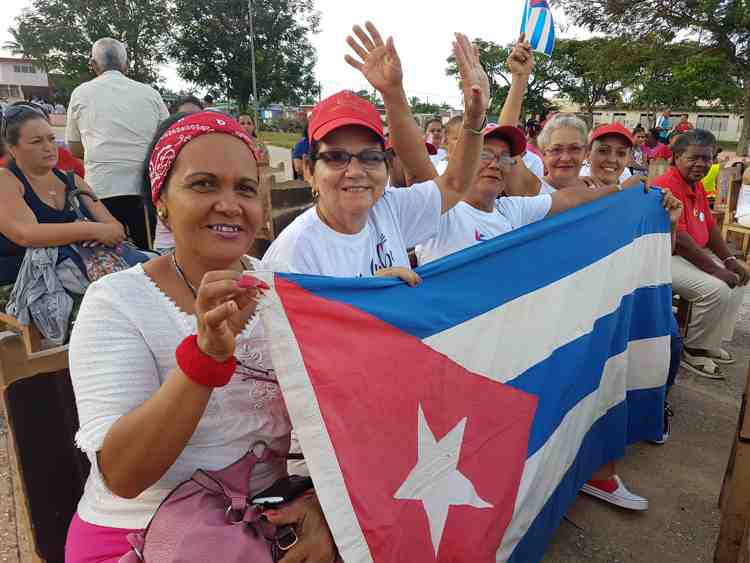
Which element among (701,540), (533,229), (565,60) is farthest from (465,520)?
(565,60)

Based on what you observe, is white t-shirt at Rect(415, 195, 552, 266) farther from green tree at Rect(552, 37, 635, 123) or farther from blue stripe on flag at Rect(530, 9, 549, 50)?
green tree at Rect(552, 37, 635, 123)

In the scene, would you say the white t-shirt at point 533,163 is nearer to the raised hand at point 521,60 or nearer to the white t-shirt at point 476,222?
the raised hand at point 521,60

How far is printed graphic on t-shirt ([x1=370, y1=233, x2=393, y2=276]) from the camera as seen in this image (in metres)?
2.09

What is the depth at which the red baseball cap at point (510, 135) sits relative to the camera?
2.72 metres

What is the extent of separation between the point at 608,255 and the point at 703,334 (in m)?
2.43

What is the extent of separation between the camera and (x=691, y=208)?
13.8 ft

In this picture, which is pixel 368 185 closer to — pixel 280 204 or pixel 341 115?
pixel 341 115

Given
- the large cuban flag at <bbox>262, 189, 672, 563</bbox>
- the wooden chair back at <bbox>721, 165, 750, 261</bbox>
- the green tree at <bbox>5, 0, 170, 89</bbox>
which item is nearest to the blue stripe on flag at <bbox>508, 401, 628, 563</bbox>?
the large cuban flag at <bbox>262, 189, 672, 563</bbox>

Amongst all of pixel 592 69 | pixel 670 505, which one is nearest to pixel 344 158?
pixel 670 505

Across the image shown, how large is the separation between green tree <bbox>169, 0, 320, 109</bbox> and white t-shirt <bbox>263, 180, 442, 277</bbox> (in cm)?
3083

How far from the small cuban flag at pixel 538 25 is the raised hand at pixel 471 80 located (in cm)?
164

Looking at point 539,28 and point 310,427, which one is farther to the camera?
point 539,28

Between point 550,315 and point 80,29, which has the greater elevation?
point 80,29

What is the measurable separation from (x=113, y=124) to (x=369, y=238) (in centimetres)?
285
